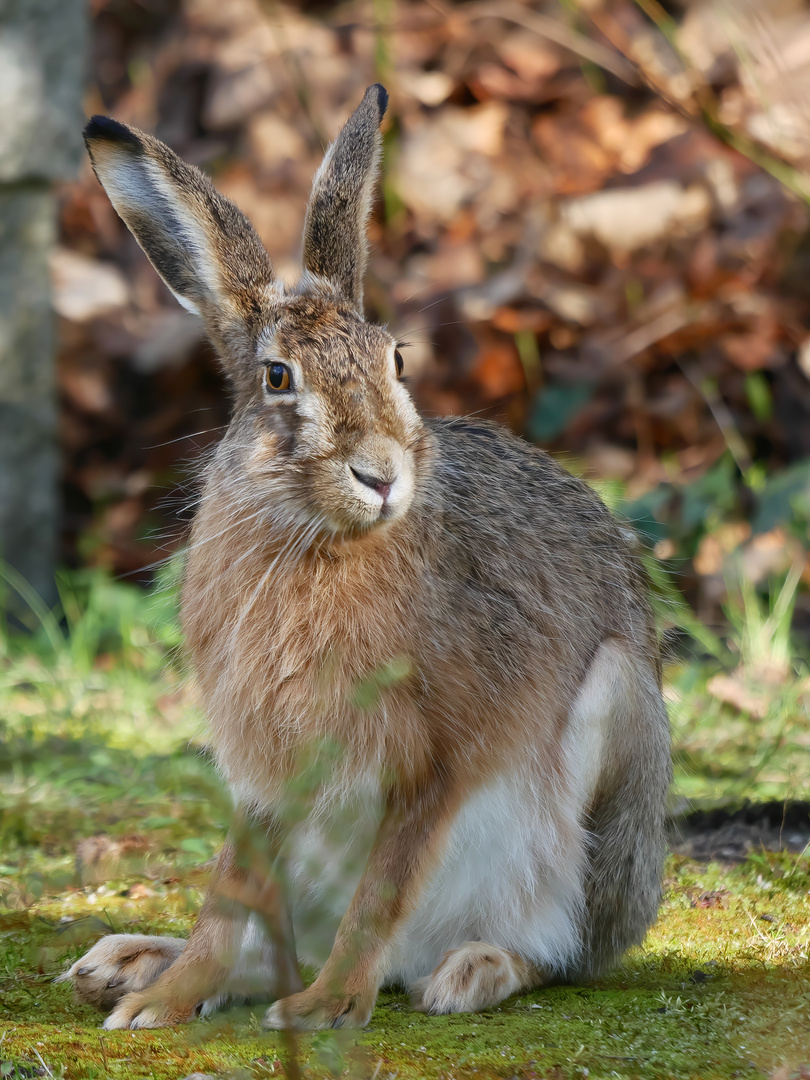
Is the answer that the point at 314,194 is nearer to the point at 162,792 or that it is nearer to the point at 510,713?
the point at 510,713

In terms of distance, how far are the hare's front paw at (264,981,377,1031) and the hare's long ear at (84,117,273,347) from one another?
4.85 ft

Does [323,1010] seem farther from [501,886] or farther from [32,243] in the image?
[32,243]

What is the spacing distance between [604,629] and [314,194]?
4.16ft

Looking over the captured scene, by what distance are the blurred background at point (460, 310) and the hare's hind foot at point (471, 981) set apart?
1174 mm

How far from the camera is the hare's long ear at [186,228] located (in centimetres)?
278

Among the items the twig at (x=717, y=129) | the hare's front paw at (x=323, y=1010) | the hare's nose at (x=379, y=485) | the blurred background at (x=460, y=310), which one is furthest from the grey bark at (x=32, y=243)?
the hare's front paw at (x=323, y=1010)

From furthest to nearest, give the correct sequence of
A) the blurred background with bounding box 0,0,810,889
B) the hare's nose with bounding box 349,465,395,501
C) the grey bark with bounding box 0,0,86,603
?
Result: the grey bark with bounding box 0,0,86,603
the blurred background with bounding box 0,0,810,889
the hare's nose with bounding box 349,465,395,501

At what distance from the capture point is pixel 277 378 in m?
2.65

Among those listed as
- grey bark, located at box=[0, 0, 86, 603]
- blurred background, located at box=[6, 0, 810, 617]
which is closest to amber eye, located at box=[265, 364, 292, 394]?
blurred background, located at box=[6, 0, 810, 617]

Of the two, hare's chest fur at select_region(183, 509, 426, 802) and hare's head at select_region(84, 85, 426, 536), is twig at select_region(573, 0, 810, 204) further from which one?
hare's chest fur at select_region(183, 509, 426, 802)

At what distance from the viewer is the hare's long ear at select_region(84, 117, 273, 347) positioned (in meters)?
2.78

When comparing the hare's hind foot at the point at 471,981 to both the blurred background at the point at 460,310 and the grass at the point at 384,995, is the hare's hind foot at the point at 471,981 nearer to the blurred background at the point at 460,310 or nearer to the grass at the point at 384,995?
the grass at the point at 384,995

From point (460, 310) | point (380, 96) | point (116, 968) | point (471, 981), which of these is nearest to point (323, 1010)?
point (471, 981)

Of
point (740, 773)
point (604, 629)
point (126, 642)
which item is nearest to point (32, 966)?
point (604, 629)
